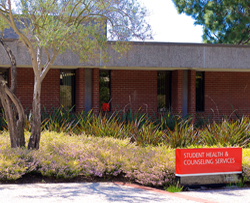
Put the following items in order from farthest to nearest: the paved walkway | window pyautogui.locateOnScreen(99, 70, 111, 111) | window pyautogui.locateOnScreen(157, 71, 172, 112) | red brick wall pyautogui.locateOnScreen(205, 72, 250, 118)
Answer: red brick wall pyautogui.locateOnScreen(205, 72, 250, 118)
window pyautogui.locateOnScreen(157, 71, 172, 112)
window pyautogui.locateOnScreen(99, 70, 111, 111)
the paved walkway

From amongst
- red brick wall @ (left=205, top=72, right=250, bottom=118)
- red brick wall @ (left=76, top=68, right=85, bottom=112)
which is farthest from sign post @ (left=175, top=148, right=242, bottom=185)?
red brick wall @ (left=205, top=72, right=250, bottom=118)

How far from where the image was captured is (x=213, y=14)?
25.3 meters

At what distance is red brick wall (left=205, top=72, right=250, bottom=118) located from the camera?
18.0 meters

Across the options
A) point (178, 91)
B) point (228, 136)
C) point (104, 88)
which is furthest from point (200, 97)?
point (228, 136)

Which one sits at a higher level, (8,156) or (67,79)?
(67,79)

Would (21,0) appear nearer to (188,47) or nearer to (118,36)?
(118,36)

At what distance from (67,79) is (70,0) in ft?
25.7

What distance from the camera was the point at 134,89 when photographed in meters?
17.1

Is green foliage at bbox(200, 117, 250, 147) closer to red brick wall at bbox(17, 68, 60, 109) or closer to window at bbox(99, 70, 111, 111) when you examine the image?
window at bbox(99, 70, 111, 111)

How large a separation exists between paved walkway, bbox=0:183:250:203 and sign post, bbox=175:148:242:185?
0.33m

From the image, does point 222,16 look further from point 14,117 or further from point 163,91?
point 14,117

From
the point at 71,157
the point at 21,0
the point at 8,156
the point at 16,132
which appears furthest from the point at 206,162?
the point at 21,0

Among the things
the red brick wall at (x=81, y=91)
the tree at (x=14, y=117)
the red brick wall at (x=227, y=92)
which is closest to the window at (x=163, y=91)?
the red brick wall at (x=227, y=92)

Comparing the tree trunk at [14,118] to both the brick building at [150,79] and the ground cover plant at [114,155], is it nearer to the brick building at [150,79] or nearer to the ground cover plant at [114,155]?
the ground cover plant at [114,155]
